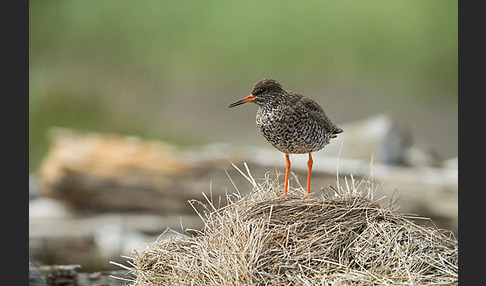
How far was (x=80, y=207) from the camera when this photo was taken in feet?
22.4

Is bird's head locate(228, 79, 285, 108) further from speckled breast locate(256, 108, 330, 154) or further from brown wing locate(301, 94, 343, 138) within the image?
brown wing locate(301, 94, 343, 138)

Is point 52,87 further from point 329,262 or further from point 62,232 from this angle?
point 329,262

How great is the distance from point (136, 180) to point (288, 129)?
316cm

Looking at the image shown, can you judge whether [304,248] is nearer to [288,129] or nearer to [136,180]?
[288,129]

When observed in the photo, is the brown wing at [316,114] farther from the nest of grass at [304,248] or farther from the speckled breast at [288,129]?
the nest of grass at [304,248]

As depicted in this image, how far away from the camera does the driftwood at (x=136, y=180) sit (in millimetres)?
6312

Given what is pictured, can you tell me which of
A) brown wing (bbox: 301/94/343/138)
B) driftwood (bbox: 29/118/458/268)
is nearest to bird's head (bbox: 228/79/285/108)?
brown wing (bbox: 301/94/343/138)

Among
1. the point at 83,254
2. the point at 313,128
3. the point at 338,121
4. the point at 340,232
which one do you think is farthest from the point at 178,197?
the point at 340,232

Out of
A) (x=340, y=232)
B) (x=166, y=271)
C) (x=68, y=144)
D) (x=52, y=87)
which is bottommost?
(x=166, y=271)

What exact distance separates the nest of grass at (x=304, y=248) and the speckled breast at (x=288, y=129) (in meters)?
0.33

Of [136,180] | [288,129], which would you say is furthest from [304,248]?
[136,180]

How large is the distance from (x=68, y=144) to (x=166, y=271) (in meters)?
3.47

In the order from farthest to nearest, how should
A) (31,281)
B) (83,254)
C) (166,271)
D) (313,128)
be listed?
(83,254)
(31,281)
(313,128)
(166,271)

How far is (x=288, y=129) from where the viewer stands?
387 cm
